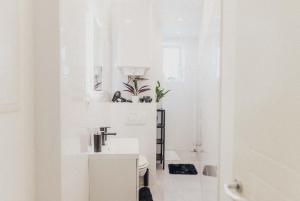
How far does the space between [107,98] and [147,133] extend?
740 millimetres

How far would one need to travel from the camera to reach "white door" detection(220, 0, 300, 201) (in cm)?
73

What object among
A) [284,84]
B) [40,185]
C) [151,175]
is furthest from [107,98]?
[284,84]

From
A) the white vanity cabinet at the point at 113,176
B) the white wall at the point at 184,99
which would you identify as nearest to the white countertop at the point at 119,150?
the white vanity cabinet at the point at 113,176

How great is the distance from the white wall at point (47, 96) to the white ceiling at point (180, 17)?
2.89 metres

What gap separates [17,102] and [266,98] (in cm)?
94

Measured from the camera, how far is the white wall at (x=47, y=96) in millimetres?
1175

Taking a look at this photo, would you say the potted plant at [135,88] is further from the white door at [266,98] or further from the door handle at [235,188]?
the door handle at [235,188]

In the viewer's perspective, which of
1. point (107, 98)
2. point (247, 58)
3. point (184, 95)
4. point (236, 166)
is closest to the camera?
point (247, 58)

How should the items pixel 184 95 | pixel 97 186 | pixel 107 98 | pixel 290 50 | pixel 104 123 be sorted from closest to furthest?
1. pixel 290 50
2. pixel 97 186
3. pixel 104 123
4. pixel 107 98
5. pixel 184 95

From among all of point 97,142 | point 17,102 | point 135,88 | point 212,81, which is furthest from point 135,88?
point 17,102

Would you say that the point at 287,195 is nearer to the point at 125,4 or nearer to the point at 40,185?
the point at 40,185

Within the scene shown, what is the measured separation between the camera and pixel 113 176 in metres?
Result: 2.12

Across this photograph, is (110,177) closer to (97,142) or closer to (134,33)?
(97,142)

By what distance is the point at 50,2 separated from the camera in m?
1.17
